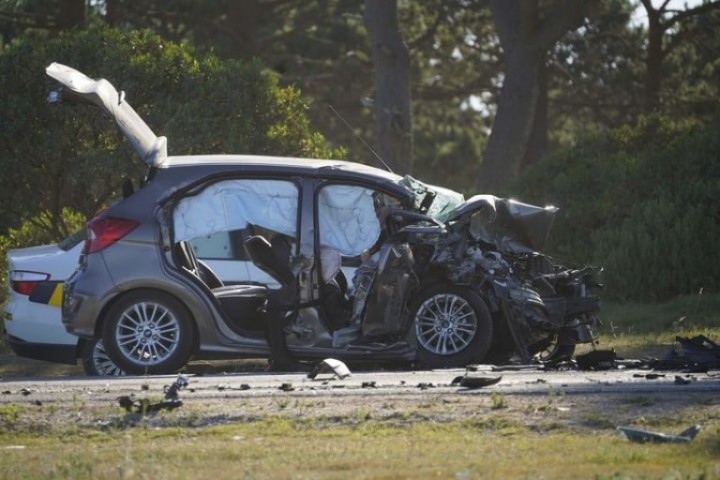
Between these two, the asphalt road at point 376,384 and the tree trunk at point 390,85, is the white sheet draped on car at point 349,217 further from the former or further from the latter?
the tree trunk at point 390,85

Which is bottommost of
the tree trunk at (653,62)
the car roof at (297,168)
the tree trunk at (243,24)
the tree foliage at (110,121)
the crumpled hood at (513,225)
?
the crumpled hood at (513,225)

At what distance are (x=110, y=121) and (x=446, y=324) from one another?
8975 mm

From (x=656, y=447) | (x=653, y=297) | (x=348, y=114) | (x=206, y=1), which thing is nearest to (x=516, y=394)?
(x=656, y=447)

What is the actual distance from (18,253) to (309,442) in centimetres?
631

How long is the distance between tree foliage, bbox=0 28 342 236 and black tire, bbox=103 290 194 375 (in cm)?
771

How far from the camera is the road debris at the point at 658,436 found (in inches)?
314

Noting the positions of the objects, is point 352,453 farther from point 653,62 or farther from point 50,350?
point 653,62

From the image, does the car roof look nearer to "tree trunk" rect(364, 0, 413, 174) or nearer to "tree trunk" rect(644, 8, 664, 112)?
"tree trunk" rect(364, 0, 413, 174)

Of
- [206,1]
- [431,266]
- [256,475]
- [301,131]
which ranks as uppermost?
[206,1]

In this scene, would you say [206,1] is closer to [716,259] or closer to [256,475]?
[716,259]

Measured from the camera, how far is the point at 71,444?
848cm

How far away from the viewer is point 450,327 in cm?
1216

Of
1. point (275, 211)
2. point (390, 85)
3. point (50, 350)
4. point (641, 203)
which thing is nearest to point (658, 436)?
point (275, 211)

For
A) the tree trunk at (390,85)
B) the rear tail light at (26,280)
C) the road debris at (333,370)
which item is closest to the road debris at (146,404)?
the road debris at (333,370)
